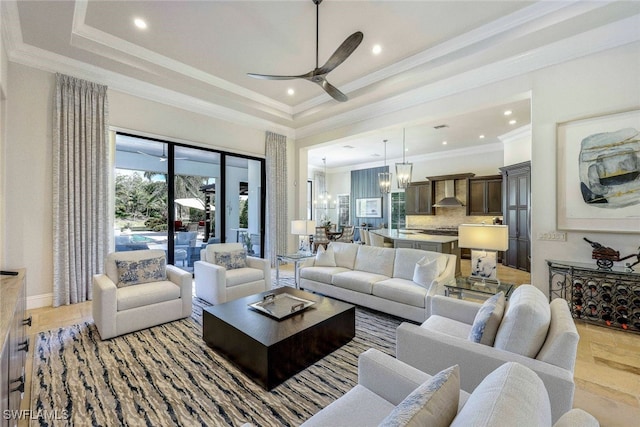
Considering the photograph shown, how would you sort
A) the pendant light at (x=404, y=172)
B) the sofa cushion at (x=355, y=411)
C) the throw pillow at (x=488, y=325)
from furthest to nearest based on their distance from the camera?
the pendant light at (x=404, y=172) → the throw pillow at (x=488, y=325) → the sofa cushion at (x=355, y=411)

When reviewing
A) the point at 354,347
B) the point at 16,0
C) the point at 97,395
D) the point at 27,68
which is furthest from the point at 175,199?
the point at 354,347

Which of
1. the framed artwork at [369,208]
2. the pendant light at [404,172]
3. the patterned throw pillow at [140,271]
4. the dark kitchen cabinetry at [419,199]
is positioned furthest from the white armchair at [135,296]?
the framed artwork at [369,208]

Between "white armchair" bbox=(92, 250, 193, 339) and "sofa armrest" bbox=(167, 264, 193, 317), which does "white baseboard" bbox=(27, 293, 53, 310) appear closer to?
"white armchair" bbox=(92, 250, 193, 339)

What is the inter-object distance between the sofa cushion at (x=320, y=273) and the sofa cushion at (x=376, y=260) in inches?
11.8

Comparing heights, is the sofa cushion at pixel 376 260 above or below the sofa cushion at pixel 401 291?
above

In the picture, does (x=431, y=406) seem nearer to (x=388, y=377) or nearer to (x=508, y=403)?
(x=508, y=403)

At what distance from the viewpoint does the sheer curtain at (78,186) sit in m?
3.81

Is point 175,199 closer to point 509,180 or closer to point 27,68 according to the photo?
point 27,68

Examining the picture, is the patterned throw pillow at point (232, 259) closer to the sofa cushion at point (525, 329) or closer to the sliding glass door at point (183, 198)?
the sliding glass door at point (183, 198)

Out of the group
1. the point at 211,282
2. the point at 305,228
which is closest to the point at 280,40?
the point at 305,228

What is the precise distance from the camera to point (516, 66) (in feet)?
12.1

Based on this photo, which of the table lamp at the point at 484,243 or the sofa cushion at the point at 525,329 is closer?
the sofa cushion at the point at 525,329

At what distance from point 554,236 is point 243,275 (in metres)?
4.21

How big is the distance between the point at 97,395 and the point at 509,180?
8.20 m
